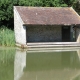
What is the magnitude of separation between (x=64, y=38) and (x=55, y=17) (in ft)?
8.97

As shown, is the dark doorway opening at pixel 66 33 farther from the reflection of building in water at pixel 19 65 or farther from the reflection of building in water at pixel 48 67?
the reflection of building in water at pixel 19 65

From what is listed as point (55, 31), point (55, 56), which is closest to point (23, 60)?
point (55, 56)

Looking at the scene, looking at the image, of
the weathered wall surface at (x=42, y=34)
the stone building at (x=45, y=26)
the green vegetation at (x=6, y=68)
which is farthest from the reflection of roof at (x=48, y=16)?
the green vegetation at (x=6, y=68)

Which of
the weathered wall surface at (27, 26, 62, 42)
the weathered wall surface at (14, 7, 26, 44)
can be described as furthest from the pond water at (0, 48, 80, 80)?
the weathered wall surface at (27, 26, 62, 42)

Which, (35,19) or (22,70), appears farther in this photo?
(35,19)

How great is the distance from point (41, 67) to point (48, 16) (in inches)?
532

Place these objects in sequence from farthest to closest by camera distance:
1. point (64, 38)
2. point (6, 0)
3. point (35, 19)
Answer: point (6, 0), point (64, 38), point (35, 19)

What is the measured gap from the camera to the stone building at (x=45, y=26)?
28.6 m

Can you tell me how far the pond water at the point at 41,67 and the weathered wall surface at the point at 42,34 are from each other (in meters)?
7.41

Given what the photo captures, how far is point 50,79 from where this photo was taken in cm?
1411

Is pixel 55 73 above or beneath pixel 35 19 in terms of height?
beneath

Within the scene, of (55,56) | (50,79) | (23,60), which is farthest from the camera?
(55,56)

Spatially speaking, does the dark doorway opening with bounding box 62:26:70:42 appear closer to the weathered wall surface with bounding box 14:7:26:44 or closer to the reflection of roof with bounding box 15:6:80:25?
the reflection of roof with bounding box 15:6:80:25

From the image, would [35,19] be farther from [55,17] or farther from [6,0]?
[6,0]
